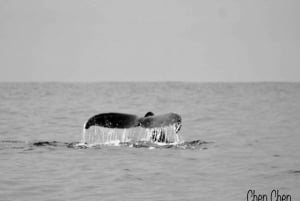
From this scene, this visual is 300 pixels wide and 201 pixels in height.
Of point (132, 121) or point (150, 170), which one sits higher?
point (132, 121)

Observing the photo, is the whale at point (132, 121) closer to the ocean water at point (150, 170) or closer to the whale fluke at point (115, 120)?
the whale fluke at point (115, 120)

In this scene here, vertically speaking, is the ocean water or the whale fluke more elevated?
the whale fluke

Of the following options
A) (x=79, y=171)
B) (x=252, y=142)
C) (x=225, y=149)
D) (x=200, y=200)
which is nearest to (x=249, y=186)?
(x=200, y=200)

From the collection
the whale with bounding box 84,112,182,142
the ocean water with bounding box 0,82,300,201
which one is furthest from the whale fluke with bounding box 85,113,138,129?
the ocean water with bounding box 0,82,300,201

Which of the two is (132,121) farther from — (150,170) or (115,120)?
(150,170)

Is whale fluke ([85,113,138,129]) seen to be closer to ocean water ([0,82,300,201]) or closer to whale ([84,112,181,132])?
whale ([84,112,181,132])

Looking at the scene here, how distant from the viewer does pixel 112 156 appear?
53.2 feet

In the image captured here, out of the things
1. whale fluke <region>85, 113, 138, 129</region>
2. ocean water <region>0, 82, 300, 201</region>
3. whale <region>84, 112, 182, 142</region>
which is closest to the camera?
ocean water <region>0, 82, 300, 201</region>

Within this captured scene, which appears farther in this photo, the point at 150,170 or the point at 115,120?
the point at 115,120

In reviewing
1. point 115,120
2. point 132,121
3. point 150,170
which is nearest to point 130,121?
point 132,121

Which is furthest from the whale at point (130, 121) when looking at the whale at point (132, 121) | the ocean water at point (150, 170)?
the ocean water at point (150, 170)

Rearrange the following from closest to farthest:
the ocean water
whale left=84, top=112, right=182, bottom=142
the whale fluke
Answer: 1. the ocean water
2. whale left=84, top=112, right=182, bottom=142
3. the whale fluke

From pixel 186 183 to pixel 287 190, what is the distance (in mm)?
1909

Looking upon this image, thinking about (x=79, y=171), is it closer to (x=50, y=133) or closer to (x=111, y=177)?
(x=111, y=177)
